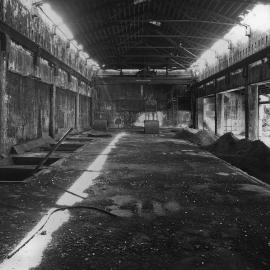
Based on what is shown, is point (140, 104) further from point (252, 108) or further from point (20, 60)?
point (20, 60)

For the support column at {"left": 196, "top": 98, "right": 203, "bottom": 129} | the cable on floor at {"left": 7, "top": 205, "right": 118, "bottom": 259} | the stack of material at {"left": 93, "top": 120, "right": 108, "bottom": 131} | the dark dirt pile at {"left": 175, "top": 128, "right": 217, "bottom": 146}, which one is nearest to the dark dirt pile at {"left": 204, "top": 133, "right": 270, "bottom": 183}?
the dark dirt pile at {"left": 175, "top": 128, "right": 217, "bottom": 146}

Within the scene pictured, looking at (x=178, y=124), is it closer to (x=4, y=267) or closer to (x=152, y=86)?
(x=152, y=86)

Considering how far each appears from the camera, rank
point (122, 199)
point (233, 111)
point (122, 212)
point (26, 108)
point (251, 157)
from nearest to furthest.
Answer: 1. point (122, 212)
2. point (122, 199)
3. point (251, 157)
4. point (26, 108)
5. point (233, 111)

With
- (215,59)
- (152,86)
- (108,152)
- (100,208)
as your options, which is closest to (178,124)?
(152,86)

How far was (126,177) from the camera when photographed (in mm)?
6367

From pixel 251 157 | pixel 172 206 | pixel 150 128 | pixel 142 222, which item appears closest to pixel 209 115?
pixel 150 128

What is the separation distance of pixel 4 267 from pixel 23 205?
1.83 metres

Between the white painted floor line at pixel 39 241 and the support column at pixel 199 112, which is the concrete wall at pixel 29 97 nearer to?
the white painted floor line at pixel 39 241

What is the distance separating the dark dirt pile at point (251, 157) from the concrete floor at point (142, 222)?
3.01 metres

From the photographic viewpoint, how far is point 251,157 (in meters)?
10.3

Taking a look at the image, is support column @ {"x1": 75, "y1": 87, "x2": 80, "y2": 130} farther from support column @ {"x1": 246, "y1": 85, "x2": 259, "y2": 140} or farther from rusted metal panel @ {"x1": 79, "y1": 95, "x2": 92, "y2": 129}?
support column @ {"x1": 246, "y1": 85, "x2": 259, "y2": 140}

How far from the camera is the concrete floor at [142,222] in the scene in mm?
2777

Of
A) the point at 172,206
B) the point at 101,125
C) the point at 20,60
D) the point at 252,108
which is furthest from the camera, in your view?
the point at 101,125

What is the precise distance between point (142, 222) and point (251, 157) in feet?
24.4
